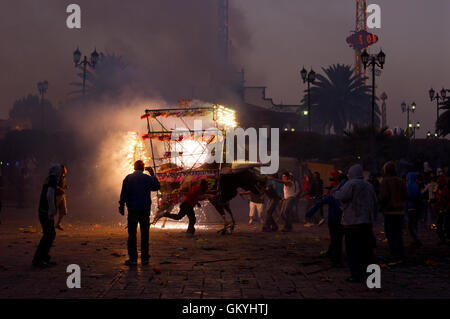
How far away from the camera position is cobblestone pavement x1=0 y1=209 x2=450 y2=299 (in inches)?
294

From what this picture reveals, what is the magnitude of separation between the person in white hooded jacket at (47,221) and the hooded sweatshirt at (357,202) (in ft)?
15.7

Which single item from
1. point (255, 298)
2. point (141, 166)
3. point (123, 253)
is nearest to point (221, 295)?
point (255, 298)

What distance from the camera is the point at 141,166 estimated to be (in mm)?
10469

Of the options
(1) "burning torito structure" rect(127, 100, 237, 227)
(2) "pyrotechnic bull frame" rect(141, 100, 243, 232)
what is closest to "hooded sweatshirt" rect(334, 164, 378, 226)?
(2) "pyrotechnic bull frame" rect(141, 100, 243, 232)

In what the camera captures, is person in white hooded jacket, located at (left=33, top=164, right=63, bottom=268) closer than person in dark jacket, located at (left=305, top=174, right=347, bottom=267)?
Yes

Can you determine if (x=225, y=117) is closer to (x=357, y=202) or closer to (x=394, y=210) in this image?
(x=394, y=210)

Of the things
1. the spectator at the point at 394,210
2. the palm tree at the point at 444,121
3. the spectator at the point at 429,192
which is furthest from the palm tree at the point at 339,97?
the spectator at the point at 394,210

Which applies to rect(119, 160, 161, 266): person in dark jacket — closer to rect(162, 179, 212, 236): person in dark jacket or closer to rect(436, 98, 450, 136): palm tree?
rect(162, 179, 212, 236): person in dark jacket

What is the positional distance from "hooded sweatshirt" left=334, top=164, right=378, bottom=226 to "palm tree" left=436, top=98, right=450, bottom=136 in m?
39.0

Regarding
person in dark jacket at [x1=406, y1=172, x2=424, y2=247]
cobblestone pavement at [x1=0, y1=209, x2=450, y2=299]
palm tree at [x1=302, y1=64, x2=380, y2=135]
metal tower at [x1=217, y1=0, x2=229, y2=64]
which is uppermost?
metal tower at [x1=217, y1=0, x2=229, y2=64]

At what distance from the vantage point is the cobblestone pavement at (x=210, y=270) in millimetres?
7465

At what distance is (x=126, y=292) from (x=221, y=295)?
1240 millimetres

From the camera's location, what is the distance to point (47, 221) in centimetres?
970
